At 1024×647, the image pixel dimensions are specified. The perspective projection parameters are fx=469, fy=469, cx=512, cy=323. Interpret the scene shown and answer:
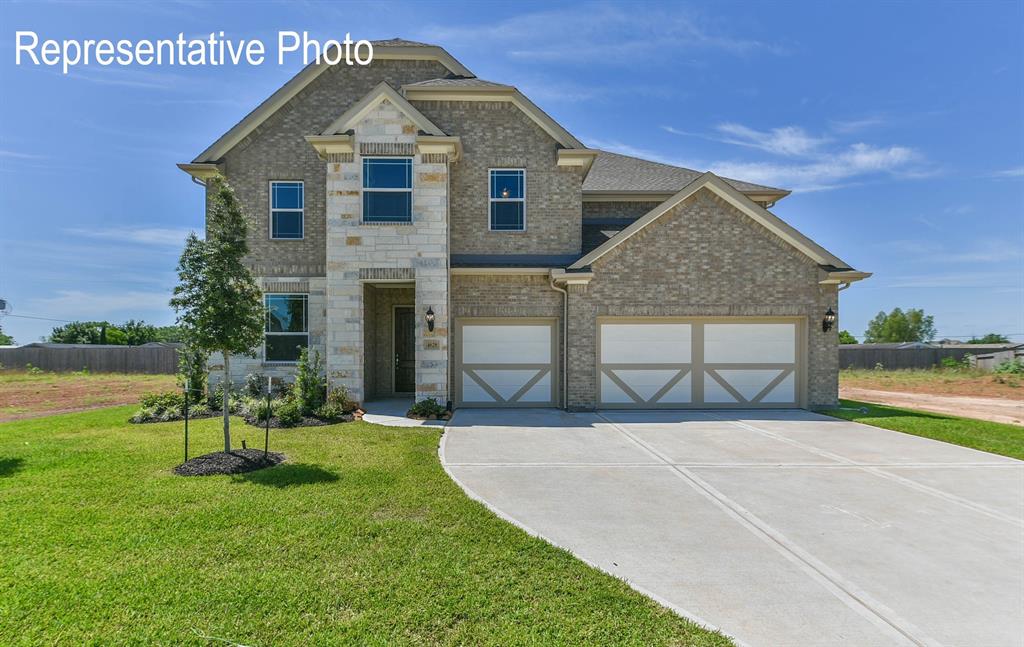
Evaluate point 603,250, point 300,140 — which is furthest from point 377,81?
point 603,250

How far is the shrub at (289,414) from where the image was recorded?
9883 mm

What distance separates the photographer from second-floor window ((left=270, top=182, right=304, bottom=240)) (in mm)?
12945

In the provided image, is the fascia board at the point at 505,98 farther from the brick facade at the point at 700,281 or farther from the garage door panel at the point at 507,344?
the garage door panel at the point at 507,344

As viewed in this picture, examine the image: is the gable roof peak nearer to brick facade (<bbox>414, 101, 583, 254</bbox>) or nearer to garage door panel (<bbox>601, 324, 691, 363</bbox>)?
brick facade (<bbox>414, 101, 583, 254</bbox>)

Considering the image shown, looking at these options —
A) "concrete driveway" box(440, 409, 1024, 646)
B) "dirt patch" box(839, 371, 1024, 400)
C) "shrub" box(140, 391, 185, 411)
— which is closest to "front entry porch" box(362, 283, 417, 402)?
"shrub" box(140, 391, 185, 411)

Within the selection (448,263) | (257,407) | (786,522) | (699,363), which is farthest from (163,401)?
(699,363)

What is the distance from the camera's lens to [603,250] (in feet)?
38.0

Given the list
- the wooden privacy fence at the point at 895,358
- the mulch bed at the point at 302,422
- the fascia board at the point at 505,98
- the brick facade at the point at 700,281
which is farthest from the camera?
the wooden privacy fence at the point at 895,358

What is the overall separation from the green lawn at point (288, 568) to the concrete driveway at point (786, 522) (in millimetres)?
556

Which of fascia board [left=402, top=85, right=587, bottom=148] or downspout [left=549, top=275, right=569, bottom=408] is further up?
fascia board [left=402, top=85, right=587, bottom=148]

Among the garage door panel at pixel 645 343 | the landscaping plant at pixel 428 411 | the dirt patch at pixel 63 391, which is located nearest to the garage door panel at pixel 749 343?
the garage door panel at pixel 645 343

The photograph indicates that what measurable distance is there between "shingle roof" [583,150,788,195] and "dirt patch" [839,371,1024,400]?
36.6 ft

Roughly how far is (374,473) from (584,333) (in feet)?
22.3

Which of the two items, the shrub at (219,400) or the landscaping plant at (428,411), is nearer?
the landscaping plant at (428,411)
